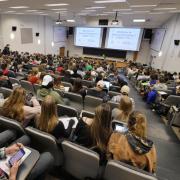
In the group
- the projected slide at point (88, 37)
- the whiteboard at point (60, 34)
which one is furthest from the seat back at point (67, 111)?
the whiteboard at point (60, 34)

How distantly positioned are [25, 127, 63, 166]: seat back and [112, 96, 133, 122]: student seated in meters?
1.17

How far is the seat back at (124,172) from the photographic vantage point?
4.28 ft

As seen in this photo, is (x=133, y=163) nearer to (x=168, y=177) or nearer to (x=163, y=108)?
(x=168, y=177)

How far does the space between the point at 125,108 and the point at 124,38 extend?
526 inches

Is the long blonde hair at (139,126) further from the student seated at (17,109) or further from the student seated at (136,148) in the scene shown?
the student seated at (17,109)

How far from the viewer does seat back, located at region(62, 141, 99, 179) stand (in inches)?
60.6

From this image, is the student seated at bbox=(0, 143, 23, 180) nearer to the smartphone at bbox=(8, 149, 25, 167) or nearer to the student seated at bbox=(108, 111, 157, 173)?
the smartphone at bbox=(8, 149, 25, 167)

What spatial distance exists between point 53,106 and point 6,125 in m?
0.68

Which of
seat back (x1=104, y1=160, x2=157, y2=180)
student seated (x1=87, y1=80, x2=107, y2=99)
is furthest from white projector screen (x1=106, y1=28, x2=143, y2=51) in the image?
seat back (x1=104, y1=160, x2=157, y2=180)

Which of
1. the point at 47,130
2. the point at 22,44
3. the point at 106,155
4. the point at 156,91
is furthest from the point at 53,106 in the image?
the point at 22,44

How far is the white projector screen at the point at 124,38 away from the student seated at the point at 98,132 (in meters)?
13.9

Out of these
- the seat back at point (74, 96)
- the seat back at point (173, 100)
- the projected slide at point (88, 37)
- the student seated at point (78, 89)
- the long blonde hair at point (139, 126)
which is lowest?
the seat back at point (173, 100)

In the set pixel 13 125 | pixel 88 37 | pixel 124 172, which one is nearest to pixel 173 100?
pixel 124 172

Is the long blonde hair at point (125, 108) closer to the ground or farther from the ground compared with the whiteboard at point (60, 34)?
closer to the ground
